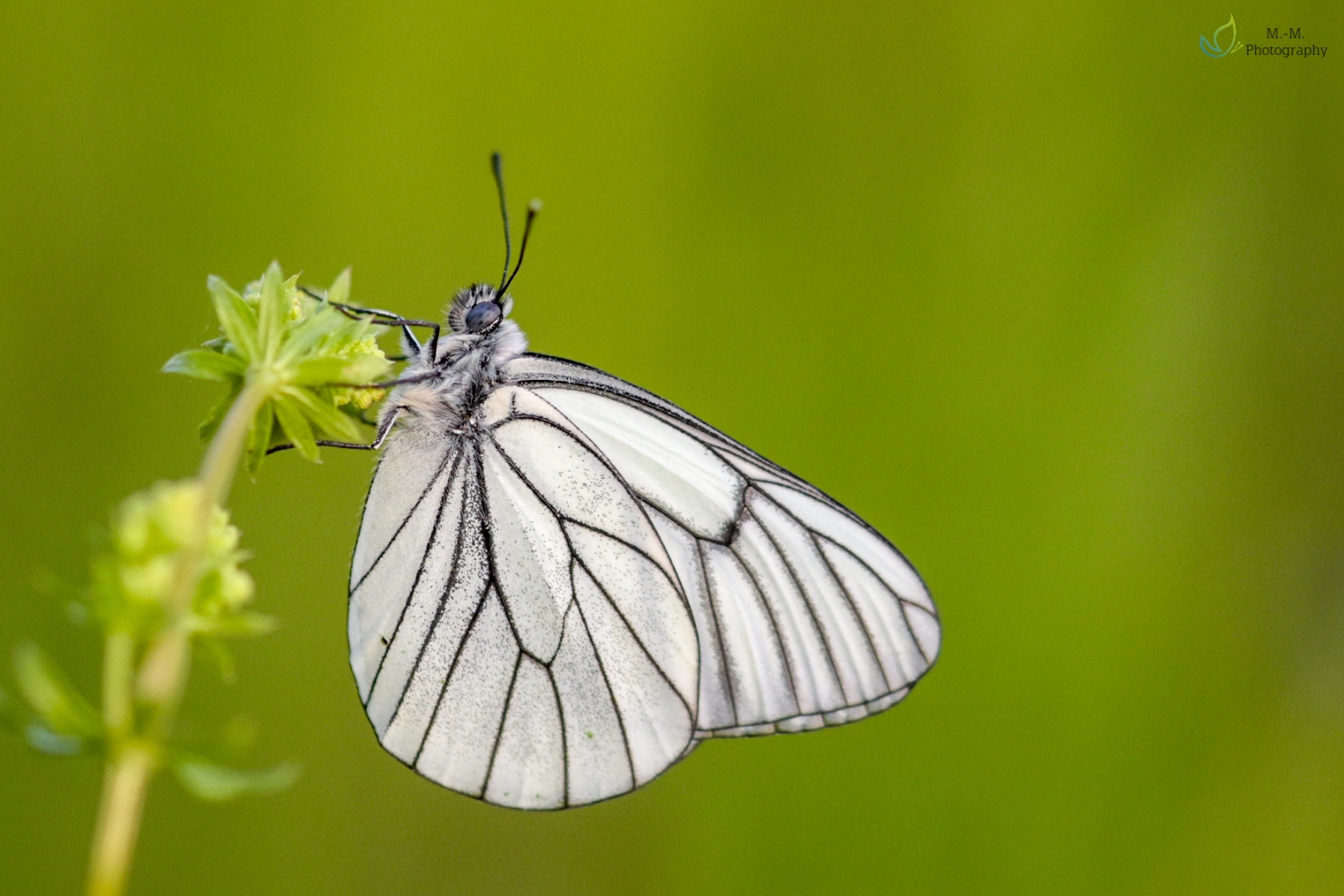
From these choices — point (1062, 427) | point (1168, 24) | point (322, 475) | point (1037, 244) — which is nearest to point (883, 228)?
point (1037, 244)

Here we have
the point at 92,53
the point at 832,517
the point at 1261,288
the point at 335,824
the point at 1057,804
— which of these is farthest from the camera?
the point at 1261,288

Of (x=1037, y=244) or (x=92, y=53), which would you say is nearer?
(x=92, y=53)

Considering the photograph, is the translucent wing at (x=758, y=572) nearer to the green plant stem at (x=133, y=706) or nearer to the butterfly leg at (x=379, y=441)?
the butterfly leg at (x=379, y=441)

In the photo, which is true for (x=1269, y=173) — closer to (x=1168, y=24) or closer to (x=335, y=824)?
(x=1168, y=24)

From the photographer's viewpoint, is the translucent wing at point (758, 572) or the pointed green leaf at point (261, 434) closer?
the pointed green leaf at point (261, 434)

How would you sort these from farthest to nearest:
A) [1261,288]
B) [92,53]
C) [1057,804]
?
[1261,288], [1057,804], [92,53]

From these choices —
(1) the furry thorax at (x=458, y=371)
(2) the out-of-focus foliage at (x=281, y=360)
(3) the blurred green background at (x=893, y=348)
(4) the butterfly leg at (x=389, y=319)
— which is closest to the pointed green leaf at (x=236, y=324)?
(2) the out-of-focus foliage at (x=281, y=360)

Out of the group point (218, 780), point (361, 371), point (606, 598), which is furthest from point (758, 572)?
point (218, 780)

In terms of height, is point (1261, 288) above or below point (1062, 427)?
above
